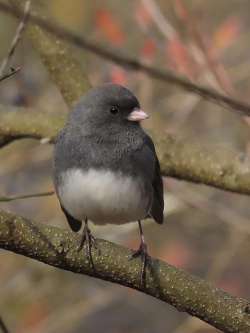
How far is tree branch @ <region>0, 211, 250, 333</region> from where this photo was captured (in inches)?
79.3

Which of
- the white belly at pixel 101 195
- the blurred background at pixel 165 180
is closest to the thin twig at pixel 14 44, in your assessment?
the white belly at pixel 101 195

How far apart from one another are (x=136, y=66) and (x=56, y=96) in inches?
135

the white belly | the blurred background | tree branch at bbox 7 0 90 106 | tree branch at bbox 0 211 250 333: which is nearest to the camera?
tree branch at bbox 0 211 250 333

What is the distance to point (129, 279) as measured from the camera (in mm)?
2062

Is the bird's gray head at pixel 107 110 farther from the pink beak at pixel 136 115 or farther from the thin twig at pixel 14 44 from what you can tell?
the thin twig at pixel 14 44

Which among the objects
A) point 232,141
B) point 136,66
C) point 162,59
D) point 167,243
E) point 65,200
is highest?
point 136,66

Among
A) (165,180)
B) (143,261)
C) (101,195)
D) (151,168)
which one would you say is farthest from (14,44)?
(165,180)

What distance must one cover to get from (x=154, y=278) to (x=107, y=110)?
2.81 feet

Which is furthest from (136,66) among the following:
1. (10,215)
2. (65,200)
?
(65,200)

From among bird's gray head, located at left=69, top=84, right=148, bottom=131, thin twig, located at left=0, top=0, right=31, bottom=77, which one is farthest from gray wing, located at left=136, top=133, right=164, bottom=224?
thin twig, located at left=0, top=0, right=31, bottom=77

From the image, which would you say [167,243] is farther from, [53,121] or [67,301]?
[53,121]

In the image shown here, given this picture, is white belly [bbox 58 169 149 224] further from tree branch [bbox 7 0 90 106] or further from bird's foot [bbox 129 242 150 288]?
tree branch [bbox 7 0 90 106]

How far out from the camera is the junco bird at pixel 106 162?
8.07ft

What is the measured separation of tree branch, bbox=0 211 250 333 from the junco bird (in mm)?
286
